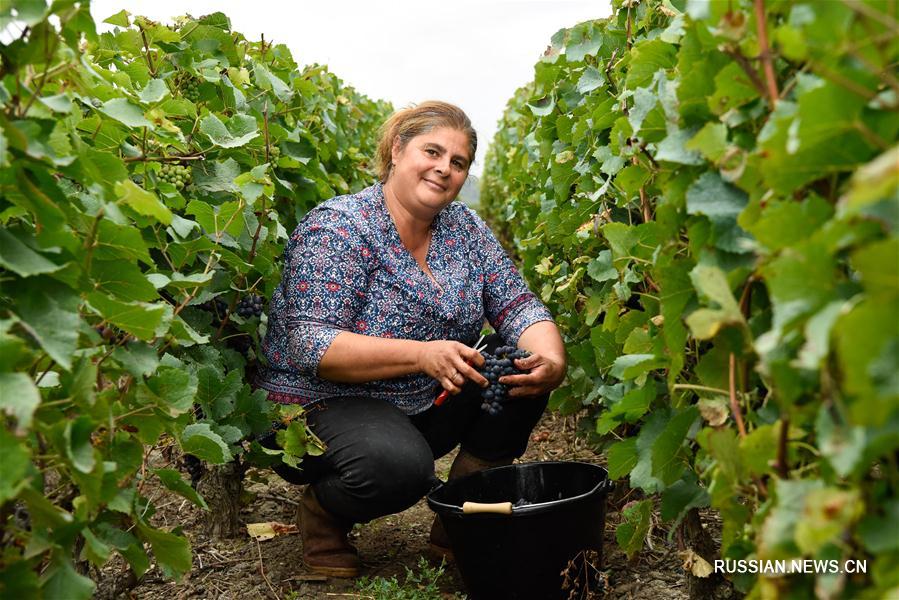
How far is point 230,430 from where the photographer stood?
2.70 m

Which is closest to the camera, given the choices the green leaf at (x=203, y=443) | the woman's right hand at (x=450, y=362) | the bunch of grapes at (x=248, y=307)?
the green leaf at (x=203, y=443)

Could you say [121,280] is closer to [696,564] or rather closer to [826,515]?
[826,515]

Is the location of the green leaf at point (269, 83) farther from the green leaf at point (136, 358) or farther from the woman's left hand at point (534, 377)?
the green leaf at point (136, 358)

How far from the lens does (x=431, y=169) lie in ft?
10.6

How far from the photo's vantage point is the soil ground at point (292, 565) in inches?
112

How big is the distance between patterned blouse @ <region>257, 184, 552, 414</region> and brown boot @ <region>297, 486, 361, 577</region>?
1.26 feet

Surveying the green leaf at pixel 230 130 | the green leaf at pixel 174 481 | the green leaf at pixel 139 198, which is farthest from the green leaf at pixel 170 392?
the green leaf at pixel 230 130

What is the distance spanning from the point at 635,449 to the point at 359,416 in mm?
1030

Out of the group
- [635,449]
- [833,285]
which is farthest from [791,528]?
[635,449]

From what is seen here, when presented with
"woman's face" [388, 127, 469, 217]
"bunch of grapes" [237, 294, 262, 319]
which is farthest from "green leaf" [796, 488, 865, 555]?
"bunch of grapes" [237, 294, 262, 319]

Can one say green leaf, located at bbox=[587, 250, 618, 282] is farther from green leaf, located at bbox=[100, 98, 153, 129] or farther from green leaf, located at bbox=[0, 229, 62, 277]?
green leaf, located at bbox=[0, 229, 62, 277]

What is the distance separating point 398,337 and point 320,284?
35 cm

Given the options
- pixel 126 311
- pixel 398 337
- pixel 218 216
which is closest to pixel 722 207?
pixel 126 311

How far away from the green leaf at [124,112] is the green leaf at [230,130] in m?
0.64
